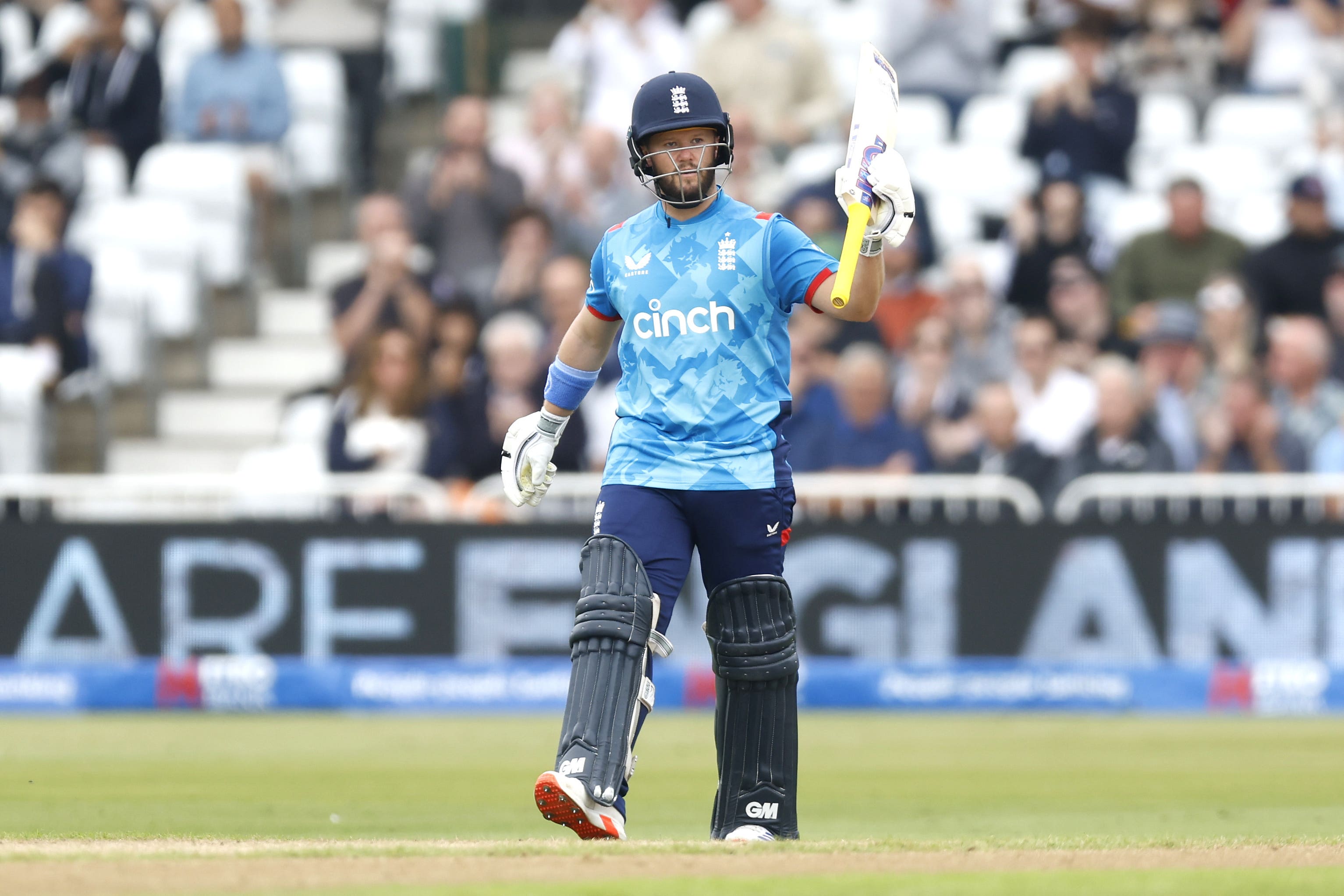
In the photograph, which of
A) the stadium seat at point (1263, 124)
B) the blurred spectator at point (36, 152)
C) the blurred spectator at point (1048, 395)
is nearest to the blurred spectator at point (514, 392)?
the blurred spectator at point (1048, 395)

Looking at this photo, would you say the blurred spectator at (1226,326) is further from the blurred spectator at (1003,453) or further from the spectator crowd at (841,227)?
the blurred spectator at (1003,453)

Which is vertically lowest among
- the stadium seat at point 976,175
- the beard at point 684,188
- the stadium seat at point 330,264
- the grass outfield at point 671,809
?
the grass outfield at point 671,809

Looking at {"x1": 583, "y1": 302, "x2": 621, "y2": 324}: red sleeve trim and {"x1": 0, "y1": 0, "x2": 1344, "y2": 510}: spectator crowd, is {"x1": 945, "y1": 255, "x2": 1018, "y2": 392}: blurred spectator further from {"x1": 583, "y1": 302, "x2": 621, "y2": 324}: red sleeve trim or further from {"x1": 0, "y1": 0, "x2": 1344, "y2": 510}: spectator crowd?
{"x1": 583, "y1": 302, "x2": 621, "y2": 324}: red sleeve trim

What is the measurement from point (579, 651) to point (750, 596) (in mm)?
569

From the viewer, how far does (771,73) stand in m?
17.0

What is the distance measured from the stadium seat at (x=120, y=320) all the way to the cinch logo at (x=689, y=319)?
409 inches

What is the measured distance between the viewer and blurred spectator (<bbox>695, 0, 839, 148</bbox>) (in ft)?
55.8

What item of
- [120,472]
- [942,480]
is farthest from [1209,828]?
[120,472]

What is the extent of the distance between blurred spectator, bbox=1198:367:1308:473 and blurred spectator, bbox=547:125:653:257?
15.3 feet

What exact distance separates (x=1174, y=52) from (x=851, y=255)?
12.6m

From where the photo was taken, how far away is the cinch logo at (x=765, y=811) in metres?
6.78

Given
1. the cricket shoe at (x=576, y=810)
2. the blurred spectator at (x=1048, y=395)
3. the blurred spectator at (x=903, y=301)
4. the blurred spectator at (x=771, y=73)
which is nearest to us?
the cricket shoe at (x=576, y=810)

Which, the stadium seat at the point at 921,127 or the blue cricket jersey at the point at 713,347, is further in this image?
the stadium seat at the point at 921,127

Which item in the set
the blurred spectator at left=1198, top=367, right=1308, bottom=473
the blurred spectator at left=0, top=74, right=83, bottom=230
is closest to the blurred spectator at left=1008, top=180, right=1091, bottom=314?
the blurred spectator at left=1198, top=367, right=1308, bottom=473
